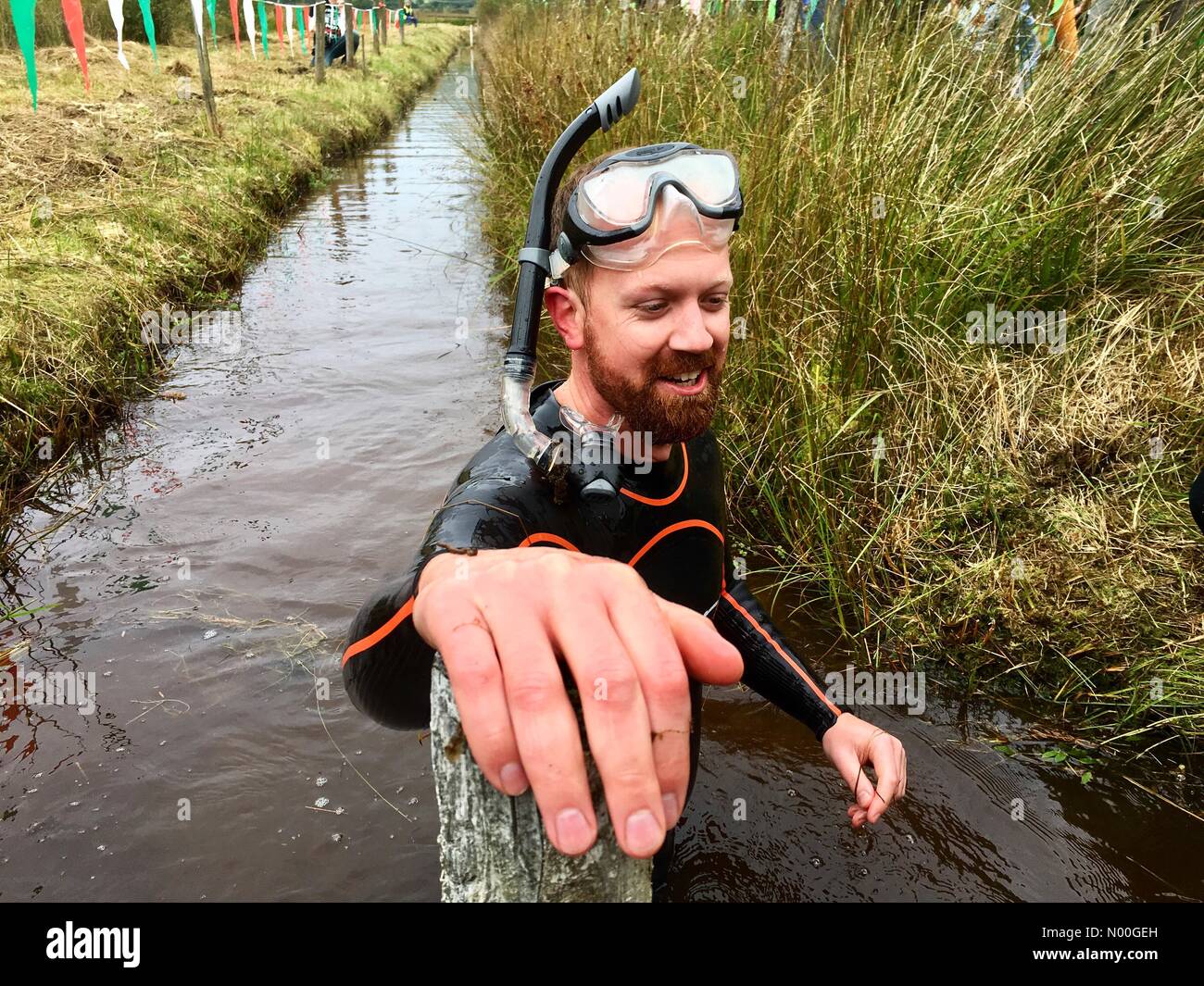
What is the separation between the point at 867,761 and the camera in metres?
1.91

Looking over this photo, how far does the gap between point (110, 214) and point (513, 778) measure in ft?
26.8

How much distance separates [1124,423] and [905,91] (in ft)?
6.29

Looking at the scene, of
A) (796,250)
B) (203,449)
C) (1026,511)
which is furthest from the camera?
(203,449)

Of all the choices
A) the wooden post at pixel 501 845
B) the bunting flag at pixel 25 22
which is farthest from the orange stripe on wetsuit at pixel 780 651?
the bunting flag at pixel 25 22

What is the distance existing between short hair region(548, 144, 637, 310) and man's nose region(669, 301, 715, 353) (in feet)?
0.72

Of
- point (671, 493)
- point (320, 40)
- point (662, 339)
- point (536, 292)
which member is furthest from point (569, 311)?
point (320, 40)

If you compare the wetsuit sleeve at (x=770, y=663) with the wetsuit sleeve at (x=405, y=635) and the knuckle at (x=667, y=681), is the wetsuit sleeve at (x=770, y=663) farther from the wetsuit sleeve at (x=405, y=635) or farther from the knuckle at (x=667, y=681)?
the knuckle at (x=667, y=681)

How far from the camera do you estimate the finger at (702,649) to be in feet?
2.79

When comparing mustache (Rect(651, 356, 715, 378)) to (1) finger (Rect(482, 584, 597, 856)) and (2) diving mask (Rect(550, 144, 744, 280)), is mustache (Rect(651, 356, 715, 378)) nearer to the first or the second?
(2) diving mask (Rect(550, 144, 744, 280))

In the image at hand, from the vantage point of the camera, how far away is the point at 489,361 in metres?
6.59

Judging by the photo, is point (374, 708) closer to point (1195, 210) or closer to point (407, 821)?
point (407, 821)

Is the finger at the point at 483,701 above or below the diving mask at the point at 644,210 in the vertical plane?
below
